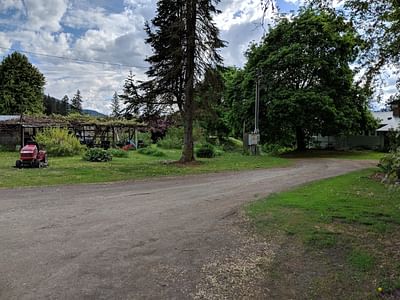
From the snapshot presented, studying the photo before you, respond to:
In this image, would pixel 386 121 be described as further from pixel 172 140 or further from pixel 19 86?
pixel 19 86

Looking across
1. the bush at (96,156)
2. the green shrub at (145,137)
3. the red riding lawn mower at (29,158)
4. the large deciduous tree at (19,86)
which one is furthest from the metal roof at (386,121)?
the large deciduous tree at (19,86)

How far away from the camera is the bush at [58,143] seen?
24.0 m

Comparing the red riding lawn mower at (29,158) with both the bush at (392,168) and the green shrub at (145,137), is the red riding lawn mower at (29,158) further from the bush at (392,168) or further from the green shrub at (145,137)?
the green shrub at (145,137)

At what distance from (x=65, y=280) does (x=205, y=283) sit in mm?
1493

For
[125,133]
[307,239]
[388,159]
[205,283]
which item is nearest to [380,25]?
[307,239]

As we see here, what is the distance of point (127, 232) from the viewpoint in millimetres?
5895

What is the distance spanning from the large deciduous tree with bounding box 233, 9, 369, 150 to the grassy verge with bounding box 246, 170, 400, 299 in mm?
16989

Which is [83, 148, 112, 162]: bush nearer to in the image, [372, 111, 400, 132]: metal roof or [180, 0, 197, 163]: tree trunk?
[180, 0, 197, 163]: tree trunk

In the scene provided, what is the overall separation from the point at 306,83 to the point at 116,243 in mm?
25530

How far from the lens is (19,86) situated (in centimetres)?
4734

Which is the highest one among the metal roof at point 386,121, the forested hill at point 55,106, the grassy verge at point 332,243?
the forested hill at point 55,106

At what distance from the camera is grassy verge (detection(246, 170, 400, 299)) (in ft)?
12.7

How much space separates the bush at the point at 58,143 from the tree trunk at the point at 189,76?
920 centimetres

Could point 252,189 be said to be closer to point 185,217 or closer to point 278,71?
point 185,217
